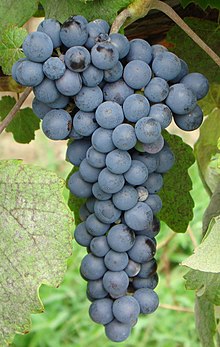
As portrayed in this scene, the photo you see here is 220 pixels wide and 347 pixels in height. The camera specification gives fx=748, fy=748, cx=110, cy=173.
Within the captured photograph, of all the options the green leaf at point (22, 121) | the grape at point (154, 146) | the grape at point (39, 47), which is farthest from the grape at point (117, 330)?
the green leaf at point (22, 121)

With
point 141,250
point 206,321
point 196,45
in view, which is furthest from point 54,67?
point 206,321

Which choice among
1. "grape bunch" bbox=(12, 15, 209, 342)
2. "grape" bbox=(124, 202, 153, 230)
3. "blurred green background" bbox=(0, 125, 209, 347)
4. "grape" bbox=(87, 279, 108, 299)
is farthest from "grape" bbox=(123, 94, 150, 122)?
"blurred green background" bbox=(0, 125, 209, 347)

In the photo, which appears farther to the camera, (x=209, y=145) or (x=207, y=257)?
(x=209, y=145)

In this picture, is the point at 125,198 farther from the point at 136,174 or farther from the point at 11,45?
the point at 11,45

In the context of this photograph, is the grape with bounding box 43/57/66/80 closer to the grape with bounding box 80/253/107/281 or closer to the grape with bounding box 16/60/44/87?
the grape with bounding box 16/60/44/87

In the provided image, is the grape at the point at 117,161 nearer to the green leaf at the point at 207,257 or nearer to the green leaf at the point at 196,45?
the green leaf at the point at 207,257

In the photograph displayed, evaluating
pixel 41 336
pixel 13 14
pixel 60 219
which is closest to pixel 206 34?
pixel 13 14

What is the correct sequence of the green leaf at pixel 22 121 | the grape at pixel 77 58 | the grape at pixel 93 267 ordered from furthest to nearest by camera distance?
the green leaf at pixel 22 121, the grape at pixel 93 267, the grape at pixel 77 58
